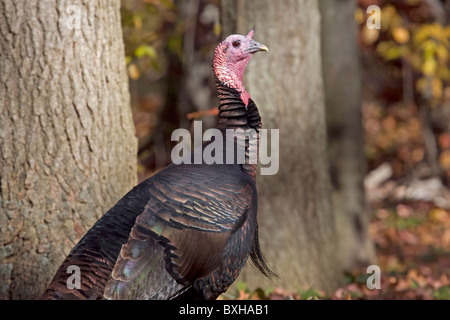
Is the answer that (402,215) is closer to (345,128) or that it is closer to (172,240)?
(345,128)

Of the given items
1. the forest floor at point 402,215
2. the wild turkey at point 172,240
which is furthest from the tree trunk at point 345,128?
the wild turkey at point 172,240

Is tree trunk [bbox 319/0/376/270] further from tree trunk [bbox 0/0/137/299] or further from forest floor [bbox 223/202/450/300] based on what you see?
tree trunk [bbox 0/0/137/299]

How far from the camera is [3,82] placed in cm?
436

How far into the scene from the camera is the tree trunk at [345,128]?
24.8 ft

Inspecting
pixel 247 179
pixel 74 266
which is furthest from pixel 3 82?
pixel 247 179

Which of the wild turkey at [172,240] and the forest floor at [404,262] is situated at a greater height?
the wild turkey at [172,240]

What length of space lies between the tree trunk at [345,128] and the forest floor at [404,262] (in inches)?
19.3

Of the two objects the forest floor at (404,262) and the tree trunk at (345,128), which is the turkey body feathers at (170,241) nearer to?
the forest floor at (404,262)

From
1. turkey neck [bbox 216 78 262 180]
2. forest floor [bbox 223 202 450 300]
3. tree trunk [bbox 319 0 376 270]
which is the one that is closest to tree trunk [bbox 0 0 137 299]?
turkey neck [bbox 216 78 262 180]

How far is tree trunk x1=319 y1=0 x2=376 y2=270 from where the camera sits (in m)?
7.55

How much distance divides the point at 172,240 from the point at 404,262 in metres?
6.11

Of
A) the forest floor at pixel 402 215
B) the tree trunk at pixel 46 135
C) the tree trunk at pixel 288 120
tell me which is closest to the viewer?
the tree trunk at pixel 46 135

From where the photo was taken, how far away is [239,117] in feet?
13.3
